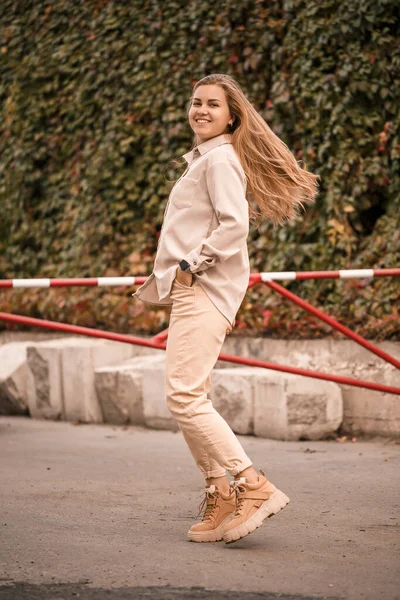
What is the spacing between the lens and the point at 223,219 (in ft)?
14.1

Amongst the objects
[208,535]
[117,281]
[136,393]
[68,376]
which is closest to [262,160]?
[208,535]

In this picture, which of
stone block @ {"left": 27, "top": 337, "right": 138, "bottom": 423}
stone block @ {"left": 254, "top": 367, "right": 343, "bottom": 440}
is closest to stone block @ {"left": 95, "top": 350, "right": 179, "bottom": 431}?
stone block @ {"left": 27, "top": 337, "right": 138, "bottom": 423}

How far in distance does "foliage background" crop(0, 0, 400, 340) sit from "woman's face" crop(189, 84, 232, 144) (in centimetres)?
309

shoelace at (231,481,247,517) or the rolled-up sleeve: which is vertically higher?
the rolled-up sleeve

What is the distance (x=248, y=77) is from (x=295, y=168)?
165 inches

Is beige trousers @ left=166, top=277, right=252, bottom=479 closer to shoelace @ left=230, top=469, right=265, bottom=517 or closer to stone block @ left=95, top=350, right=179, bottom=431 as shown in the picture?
shoelace @ left=230, top=469, right=265, bottom=517

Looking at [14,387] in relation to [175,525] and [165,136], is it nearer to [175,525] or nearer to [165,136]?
[165,136]

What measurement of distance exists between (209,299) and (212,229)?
11.0 inches

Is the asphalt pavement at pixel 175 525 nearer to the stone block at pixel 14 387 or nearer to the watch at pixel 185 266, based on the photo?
the watch at pixel 185 266

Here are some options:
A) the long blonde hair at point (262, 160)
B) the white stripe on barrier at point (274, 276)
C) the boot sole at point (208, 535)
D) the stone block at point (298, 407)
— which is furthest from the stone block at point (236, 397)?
the boot sole at point (208, 535)

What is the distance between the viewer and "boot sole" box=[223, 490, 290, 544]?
166 inches

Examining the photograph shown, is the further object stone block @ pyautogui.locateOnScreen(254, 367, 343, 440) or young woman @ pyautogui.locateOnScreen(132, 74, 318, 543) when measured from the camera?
stone block @ pyautogui.locateOnScreen(254, 367, 343, 440)

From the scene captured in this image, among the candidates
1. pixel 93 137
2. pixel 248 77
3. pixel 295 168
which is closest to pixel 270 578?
pixel 295 168

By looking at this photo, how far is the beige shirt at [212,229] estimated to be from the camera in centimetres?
428
